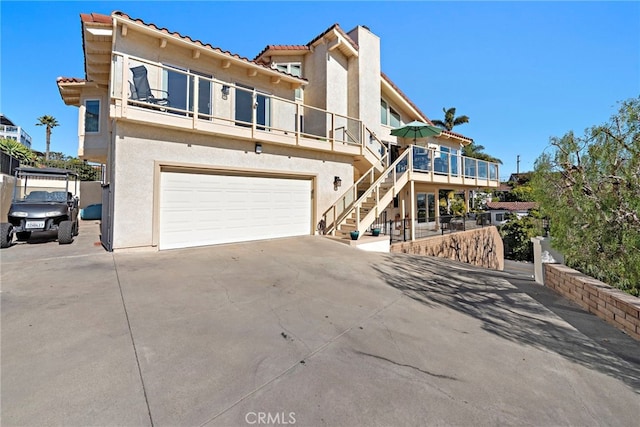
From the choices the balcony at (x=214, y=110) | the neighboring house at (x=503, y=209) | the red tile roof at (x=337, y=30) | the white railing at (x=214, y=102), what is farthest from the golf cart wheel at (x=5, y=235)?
the neighboring house at (x=503, y=209)

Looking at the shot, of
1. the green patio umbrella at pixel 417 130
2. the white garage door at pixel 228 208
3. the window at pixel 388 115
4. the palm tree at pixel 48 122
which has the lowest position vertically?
the white garage door at pixel 228 208

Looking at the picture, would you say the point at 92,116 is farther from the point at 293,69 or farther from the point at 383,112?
the point at 383,112

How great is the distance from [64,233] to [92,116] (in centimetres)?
746

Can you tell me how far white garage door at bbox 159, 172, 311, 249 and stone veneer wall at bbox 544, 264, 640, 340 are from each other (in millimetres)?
7448

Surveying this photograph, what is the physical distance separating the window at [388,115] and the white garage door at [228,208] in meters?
9.18

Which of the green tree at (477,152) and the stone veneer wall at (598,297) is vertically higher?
the green tree at (477,152)

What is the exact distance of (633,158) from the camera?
4.41 m

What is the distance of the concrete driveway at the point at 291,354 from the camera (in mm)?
2043

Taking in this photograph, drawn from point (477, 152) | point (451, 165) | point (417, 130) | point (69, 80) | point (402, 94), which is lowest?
point (451, 165)

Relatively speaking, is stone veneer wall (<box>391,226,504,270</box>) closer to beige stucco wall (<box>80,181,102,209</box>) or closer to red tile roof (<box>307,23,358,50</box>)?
red tile roof (<box>307,23,358,50</box>)

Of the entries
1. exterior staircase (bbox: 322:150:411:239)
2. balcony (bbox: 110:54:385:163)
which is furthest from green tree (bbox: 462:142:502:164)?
exterior staircase (bbox: 322:150:411:239)

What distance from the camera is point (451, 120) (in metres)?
40.6

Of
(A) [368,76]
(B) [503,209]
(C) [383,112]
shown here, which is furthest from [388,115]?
(B) [503,209]

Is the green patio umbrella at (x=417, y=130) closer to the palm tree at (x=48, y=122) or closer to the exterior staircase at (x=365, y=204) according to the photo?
the exterior staircase at (x=365, y=204)
